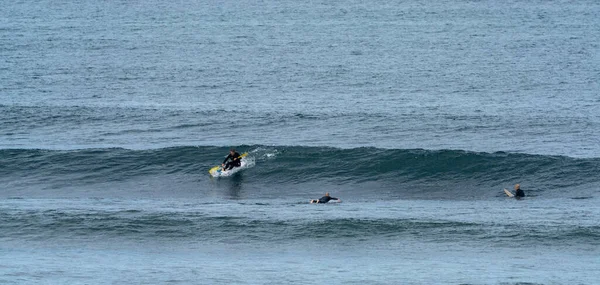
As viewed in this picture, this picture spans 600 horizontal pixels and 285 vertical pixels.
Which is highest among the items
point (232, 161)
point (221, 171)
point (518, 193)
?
point (232, 161)

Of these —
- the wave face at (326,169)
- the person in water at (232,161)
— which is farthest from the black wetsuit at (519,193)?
the person in water at (232,161)

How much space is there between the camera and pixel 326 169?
45562 millimetres

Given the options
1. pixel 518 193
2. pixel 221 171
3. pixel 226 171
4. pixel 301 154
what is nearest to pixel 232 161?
pixel 226 171

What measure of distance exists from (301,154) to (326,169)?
2.27 metres

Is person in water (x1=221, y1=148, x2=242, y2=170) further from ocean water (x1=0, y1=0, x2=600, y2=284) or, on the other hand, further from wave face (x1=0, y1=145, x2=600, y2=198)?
ocean water (x1=0, y1=0, x2=600, y2=284)

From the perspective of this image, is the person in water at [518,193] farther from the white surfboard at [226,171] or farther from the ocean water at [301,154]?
the white surfboard at [226,171]

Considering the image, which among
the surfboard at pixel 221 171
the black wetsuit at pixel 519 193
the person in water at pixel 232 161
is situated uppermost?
the person in water at pixel 232 161

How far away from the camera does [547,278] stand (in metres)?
27.4

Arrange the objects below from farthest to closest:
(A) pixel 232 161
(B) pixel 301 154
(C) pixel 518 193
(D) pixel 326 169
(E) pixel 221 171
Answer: (B) pixel 301 154 → (D) pixel 326 169 → (E) pixel 221 171 → (A) pixel 232 161 → (C) pixel 518 193

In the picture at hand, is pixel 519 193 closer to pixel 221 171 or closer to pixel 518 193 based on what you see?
pixel 518 193

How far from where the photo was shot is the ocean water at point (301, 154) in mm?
30891

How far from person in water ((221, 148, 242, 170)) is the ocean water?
91 cm

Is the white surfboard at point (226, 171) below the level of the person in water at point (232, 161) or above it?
below

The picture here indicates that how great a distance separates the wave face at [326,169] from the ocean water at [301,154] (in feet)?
0.44
